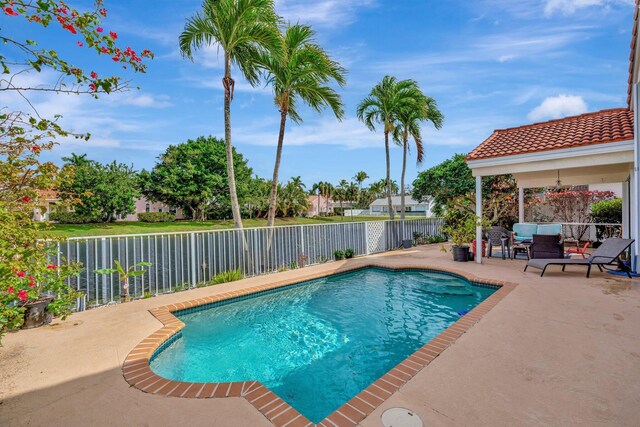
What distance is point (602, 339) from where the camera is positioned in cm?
374

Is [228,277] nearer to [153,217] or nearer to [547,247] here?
[547,247]

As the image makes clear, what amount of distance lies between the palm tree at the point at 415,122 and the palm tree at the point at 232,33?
7970 mm

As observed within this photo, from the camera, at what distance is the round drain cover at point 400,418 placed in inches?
91.7

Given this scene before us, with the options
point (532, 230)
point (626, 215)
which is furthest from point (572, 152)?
point (626, 215)

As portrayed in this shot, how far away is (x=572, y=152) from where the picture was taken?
8.02 meters

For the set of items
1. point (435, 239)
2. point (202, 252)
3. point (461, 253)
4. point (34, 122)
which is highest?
point (34, 122)

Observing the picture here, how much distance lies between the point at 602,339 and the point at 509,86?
30.9 feet

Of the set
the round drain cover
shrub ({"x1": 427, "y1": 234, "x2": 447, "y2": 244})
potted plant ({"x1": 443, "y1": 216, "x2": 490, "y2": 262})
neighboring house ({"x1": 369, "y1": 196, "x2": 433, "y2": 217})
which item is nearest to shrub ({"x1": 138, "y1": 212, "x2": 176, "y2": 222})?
shrub ({"x1": 427, "y1": 234, "x2": 447, "y2": 244})

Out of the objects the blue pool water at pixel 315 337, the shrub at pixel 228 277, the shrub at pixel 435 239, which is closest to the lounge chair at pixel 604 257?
the blue pool water at pixel 315 337

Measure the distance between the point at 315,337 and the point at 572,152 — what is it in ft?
26.3

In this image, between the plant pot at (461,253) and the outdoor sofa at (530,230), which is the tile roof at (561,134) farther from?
the outdoor sofa at (530,230)

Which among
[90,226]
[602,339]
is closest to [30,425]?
[602,339]

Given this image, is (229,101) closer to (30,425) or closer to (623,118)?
(30,425)

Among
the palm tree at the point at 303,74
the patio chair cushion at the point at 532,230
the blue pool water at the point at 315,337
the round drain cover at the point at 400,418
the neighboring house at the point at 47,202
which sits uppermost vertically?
the palm tree at the point at 303,74
